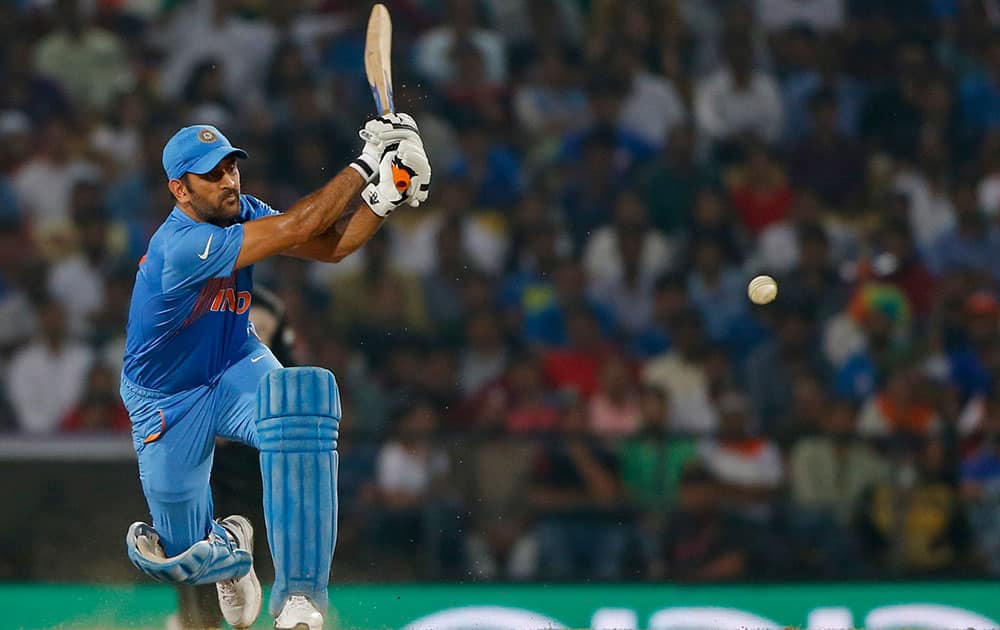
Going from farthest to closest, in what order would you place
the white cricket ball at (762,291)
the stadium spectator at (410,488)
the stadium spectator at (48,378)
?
1. the stadium spectator at (48,378)
2. the stadium spectator at (410,488)
3. the white cricket ball at (762,291)

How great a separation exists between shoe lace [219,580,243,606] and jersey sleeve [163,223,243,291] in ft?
4.64

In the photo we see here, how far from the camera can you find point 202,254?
5.40 m

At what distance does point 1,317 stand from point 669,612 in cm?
500

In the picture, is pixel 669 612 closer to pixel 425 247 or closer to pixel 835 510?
pixel 835 510

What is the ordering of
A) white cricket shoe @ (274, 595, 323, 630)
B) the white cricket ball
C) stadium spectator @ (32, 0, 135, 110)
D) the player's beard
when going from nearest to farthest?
white cricket shoe @ (274, 595, 323, 630)
the player's beard
the white cricket ball
stadium spectator @ (32, 0, 135, 110)

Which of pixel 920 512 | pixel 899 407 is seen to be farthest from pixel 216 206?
pixel 899 407

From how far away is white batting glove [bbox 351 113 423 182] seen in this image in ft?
18.1

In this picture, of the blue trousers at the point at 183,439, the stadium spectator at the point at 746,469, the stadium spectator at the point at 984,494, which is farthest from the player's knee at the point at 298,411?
the stadium spectator at the point at 984,494

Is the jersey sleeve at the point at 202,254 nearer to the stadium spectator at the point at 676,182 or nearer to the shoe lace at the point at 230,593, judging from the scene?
the shoe lace at the point at 230,593

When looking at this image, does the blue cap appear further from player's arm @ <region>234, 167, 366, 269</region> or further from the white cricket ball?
the white cricket ball

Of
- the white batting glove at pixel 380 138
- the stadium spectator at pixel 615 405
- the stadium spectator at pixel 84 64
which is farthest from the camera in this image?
the stadium spectator at pixel 84 64

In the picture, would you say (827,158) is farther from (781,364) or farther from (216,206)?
(216,206)

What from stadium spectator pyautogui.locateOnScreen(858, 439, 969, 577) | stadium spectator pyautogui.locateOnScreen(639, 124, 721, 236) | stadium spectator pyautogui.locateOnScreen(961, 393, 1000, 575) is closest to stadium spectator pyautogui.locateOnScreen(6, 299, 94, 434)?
stadium spectator pyautogui.locateOnScreen(639, 124, 721, 236)

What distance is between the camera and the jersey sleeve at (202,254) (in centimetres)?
541
